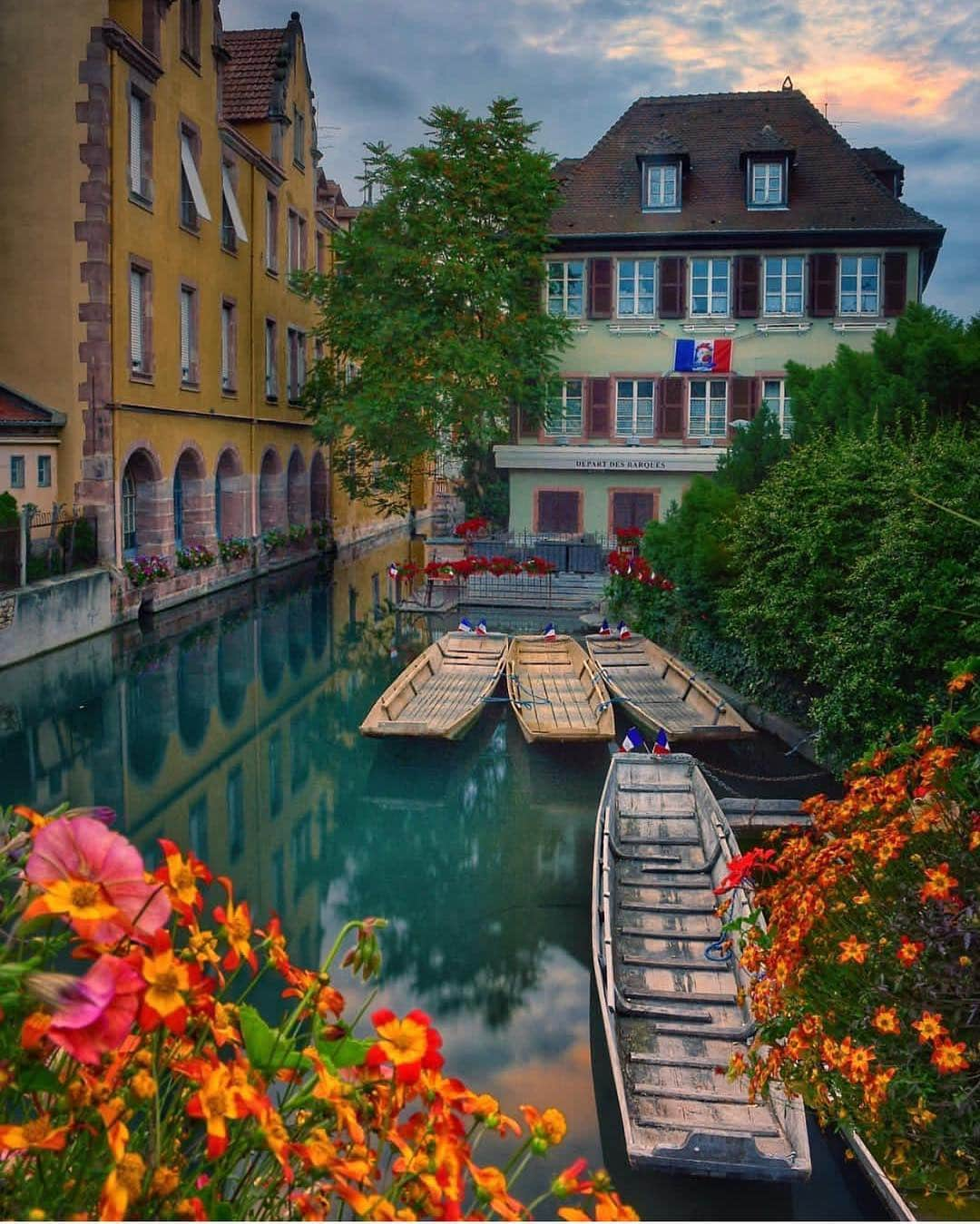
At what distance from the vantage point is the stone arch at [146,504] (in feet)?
105

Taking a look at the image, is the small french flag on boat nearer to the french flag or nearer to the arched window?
the arched window

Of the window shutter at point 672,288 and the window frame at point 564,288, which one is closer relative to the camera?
the window shutter at point 672,288

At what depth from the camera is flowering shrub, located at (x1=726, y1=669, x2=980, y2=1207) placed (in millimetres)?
5180

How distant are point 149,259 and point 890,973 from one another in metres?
29.2

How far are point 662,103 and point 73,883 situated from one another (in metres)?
41.9

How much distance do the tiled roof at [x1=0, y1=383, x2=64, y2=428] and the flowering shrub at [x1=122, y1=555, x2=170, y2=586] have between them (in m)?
3.64

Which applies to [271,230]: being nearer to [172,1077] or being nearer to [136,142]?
[136,142]

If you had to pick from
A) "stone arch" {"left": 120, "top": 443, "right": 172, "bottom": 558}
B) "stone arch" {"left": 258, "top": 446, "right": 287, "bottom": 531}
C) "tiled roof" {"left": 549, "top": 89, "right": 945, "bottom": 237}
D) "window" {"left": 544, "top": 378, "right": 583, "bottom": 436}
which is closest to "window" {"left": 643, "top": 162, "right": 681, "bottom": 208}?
"tiled roof" {"left": 549, "top": 89, "right": 945, "bottom": 237}

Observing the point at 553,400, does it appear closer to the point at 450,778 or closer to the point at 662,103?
the point at 662,103

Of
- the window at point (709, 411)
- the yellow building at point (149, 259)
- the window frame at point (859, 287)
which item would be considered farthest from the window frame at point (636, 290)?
the yellow building at point (149, 259)

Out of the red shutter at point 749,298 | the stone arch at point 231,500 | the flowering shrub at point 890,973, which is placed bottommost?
the flowering shrub at point 890,973

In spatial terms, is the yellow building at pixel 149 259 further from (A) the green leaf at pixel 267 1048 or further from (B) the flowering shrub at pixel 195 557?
(A) the green leaf at pixel 267 1048

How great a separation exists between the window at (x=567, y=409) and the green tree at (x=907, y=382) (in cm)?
1634

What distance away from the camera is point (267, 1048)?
2348 millimetres
